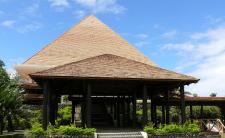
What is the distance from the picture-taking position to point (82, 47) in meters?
38.5

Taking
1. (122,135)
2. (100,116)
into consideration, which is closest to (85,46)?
(100,116)

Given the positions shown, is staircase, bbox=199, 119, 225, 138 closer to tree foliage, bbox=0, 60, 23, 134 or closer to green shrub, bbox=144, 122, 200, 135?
green shrub, bbox=144, 122, 200, 135

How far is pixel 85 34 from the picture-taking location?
40.0 meters

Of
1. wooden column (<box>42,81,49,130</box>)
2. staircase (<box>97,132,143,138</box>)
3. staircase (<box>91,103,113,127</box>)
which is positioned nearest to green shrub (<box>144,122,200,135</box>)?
staircase (<box>97,132,143,138</box>)

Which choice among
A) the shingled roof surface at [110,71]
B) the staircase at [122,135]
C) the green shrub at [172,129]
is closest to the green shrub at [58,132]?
the staircase at [122,135]

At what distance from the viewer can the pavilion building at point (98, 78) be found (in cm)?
1894

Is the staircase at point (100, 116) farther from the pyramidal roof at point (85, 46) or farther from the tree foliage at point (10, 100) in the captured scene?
the pyramidal roof at point (85, 46)

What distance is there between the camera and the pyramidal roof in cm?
3588

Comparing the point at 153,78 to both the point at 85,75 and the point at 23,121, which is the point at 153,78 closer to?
the point at 85,75

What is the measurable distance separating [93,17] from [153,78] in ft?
79.3

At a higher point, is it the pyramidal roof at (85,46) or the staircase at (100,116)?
the pyramidal roof at (85,46)

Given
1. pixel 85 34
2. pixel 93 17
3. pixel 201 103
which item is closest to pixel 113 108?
pixel 201 103

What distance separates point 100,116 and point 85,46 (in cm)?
1050

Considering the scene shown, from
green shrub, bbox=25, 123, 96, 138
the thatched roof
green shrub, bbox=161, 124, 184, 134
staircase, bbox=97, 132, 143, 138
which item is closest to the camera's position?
green shrub, bbox=25, 123, 96, 138
